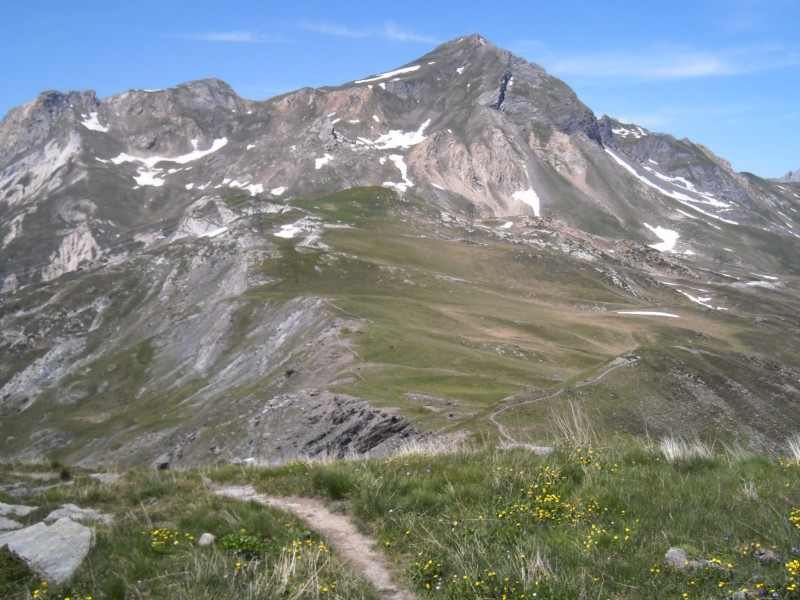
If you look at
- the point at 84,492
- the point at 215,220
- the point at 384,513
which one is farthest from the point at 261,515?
the point at 215,220

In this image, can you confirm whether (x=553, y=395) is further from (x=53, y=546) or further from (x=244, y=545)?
(x=53, y=546)

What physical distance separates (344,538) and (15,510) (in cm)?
751

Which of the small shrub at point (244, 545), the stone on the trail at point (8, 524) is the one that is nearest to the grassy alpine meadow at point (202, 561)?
the small shrub at point (244, 545)

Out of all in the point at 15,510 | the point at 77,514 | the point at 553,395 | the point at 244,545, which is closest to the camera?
the point at 244,545

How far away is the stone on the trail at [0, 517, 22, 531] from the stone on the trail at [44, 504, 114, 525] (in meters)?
0.49

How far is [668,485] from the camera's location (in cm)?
1082

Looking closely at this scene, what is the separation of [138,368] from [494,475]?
10025 centimetres

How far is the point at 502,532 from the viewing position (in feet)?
31.2

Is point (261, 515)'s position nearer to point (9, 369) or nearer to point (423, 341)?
point (423, 341)

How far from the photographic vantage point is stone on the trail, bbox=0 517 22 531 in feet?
39.3

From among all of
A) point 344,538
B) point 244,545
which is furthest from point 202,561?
point 344,538

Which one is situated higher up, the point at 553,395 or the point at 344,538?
the point at 344,538

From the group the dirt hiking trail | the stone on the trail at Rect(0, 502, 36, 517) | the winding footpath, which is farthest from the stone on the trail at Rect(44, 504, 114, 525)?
the winding footpath

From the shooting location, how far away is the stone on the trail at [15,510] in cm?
1296
